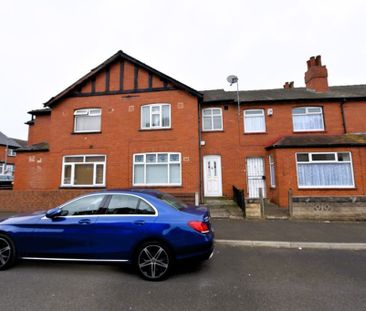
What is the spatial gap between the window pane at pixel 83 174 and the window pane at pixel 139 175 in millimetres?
2533

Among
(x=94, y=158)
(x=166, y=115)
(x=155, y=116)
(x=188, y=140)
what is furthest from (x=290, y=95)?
(x=94, y=158)

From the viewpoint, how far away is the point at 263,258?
17.4ft

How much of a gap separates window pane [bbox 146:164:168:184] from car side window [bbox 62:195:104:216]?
24.6 ft

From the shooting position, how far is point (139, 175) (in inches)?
488

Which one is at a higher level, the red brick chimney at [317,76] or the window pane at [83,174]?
the red brick chimney at [317,76]

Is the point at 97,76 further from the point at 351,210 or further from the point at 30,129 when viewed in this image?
the point at 351,210

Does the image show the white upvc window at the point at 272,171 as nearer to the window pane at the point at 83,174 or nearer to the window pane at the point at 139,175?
the window pane at the point at 139,175

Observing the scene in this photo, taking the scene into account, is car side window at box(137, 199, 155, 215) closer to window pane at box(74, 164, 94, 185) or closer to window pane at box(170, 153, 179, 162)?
window pane at box(170, 153, 179, 162)

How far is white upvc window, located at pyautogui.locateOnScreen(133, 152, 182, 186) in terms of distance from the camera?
40.0ft

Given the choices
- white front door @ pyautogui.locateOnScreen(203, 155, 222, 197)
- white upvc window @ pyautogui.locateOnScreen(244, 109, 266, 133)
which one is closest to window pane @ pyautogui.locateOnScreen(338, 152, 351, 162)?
white upvc window @ pyautogui.locateOnScreen(244, 109, 266, 133)

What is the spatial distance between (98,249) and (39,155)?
11.5m

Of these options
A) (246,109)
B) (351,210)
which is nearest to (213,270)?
(351,210)

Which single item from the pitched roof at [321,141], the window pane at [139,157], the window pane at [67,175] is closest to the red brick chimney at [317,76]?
the pitched roof at [321,141]

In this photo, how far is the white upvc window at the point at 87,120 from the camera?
13.2m
